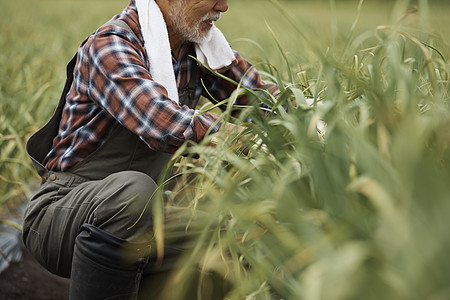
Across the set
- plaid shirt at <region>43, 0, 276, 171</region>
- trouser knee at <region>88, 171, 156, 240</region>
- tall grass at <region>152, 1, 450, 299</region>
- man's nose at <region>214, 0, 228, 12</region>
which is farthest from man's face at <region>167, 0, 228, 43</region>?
tall grass at <region>152, 1, 450, 299</region>

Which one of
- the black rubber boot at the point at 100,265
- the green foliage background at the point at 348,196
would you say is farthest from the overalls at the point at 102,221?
the green foliage background at the point at 348,196

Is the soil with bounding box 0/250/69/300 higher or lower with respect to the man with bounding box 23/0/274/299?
lower

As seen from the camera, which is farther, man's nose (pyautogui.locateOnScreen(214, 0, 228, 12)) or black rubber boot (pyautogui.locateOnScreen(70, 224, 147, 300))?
man's nose (pyautogui.locateOnScreen(214, 0, 228, 12))

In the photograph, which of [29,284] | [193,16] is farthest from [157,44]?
[29,284]

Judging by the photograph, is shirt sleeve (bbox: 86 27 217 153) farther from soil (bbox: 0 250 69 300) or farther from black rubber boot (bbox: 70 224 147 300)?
soil (bbox: 0 250 69 300)

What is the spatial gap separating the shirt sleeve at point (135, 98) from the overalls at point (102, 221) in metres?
0.13

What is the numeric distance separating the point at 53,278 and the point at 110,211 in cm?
75

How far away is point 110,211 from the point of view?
1318 mm

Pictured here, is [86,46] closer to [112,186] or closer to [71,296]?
[112,186]

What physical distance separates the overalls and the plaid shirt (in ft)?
0.15

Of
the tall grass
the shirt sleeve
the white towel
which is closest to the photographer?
the tall grass

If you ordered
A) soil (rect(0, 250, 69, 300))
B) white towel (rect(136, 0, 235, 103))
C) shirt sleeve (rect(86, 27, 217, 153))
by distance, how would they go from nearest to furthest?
shirt sleeve (rect(86, 27, 217, 153)), white towel (rect(136, 0, 235, 103)), soil (rect(0, 250, 69, 300))

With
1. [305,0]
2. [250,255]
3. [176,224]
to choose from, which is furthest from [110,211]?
[305,0]

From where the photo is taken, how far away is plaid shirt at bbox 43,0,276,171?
49.9 inches
